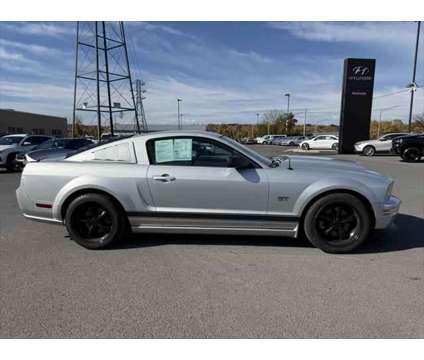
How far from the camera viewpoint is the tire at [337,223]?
3688 mm

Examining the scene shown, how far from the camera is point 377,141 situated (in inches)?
841

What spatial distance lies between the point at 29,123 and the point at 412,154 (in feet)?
172

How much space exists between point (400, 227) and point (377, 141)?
19.0 meters

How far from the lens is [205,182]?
3.70 m

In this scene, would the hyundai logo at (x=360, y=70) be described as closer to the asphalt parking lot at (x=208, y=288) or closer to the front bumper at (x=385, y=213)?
the asphalt parking lot at (x=208, y=288)

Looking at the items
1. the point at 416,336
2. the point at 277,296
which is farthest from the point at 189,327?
the point at 416,336

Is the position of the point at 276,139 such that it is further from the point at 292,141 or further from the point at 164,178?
the point at 164,178

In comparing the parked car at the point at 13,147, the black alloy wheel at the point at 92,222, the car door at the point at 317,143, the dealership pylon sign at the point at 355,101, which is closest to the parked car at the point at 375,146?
the dealership pylon sign at the point at 355,101

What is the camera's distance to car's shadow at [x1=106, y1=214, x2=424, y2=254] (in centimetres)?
400

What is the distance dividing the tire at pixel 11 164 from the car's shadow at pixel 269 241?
10.2m

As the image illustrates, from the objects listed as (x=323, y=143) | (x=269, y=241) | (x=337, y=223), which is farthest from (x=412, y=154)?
(x=323, y=143)

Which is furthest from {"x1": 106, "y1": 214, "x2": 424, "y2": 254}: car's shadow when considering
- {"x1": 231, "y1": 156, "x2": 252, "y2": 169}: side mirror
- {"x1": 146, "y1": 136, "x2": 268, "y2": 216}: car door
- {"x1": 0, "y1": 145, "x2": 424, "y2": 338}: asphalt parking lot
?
{"x1": 231, "y1": 156, "x2": 252, "y2": 169}: side mirror

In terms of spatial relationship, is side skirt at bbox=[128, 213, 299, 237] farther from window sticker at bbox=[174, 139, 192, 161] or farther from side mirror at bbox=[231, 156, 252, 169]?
window sticker at bbox=[174, 139, 192, 161]

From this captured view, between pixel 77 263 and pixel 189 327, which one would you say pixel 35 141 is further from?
pixel 189 327
